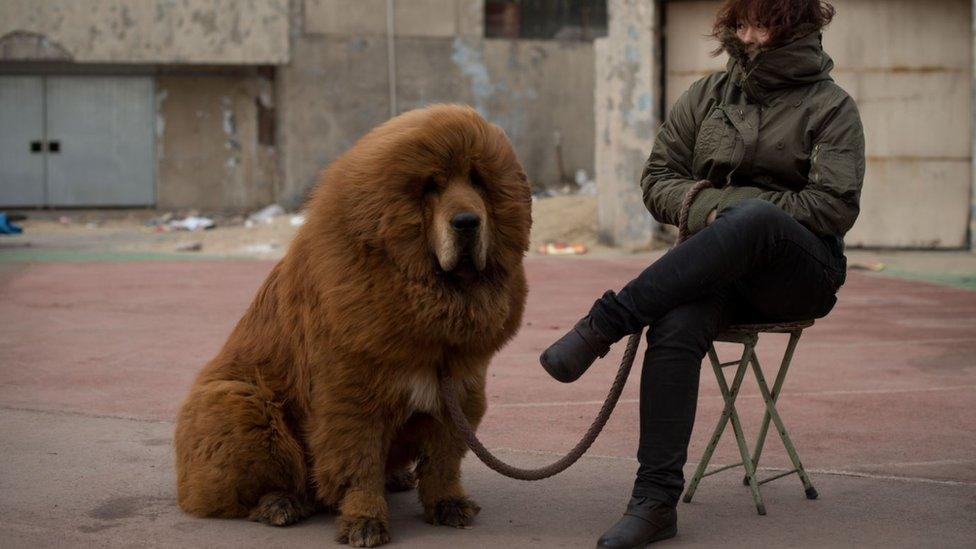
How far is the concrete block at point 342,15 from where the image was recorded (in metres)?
20.7

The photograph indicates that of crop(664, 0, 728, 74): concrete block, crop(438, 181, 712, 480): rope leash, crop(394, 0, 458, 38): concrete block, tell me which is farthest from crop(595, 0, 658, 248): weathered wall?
crop(438, 181, 712, 480): rope leash

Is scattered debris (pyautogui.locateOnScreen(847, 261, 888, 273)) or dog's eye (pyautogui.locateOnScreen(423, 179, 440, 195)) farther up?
dog's eye (pyautogui.locateOnScreen(423, 179, 440, 195))

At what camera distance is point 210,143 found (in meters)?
21.4

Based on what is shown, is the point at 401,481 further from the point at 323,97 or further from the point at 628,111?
the point at 323,97

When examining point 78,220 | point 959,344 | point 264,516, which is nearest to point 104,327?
point 264,516

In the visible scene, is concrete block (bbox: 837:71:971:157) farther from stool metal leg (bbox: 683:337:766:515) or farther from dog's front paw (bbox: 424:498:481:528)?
dog's front paw (bbox: 424:498:481:528)

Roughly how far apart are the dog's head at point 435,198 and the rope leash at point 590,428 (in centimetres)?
46

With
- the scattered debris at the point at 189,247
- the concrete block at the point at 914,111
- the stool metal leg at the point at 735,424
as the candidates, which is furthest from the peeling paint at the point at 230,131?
the stool metal leg at the point at 735,424

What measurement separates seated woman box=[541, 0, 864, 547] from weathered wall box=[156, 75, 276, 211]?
1777 cm

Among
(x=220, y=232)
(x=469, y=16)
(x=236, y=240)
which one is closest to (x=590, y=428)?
(x=236, y=240)

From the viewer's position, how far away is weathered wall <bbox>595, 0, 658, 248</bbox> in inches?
591

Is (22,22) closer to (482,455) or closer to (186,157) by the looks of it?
(186,157)

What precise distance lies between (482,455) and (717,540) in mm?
837

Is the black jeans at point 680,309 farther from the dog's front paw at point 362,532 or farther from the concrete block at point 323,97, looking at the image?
the concrete block at point 323,97
